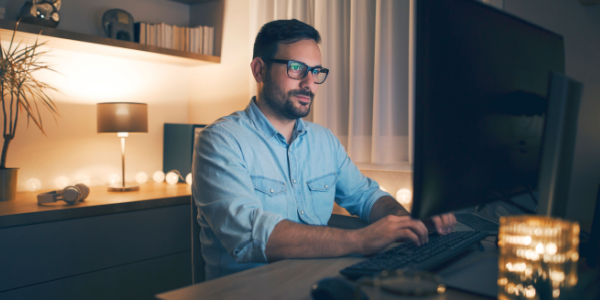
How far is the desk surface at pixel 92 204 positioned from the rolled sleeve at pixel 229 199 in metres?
1.02

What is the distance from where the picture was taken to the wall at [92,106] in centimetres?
249

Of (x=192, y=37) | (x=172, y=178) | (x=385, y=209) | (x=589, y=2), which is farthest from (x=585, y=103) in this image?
(x=192, y=37)

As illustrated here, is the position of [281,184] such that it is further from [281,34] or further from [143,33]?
[143,33]

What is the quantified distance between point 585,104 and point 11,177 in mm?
2615

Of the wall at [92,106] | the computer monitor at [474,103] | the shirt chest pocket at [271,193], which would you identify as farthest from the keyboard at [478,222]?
the wall at [92,106]

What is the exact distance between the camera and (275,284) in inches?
27.1

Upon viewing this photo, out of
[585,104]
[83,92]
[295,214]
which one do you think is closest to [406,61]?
[585,104]

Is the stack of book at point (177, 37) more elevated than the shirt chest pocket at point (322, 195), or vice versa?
the stack of book at point (177, 37)

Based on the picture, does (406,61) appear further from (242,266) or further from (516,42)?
(242,266)

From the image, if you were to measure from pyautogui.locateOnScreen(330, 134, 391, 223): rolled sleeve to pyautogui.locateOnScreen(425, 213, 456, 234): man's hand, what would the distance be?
37cm

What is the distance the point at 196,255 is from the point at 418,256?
0.67 m

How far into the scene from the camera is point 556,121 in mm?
723

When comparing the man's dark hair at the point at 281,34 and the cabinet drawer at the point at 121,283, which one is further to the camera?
the cabinet drawer at the point at 121,283

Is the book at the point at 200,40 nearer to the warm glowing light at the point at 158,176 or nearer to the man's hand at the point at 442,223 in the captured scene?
the warm glowing light at the point at 158,176
